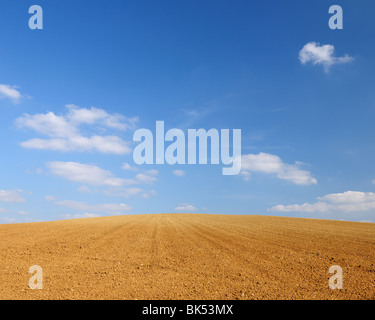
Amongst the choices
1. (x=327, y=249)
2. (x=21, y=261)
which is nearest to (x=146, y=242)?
(x=21, y=261)

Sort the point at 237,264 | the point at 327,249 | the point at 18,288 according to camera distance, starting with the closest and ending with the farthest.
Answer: the point at 18,288 → the point at 237,264 → the point at 327,249

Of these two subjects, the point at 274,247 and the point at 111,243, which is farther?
the point at 111,243

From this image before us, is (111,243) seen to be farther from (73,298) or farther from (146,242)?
(73,298)

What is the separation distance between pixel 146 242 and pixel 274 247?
7738mm

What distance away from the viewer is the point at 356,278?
35.7 feet

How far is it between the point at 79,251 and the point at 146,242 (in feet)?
14.3

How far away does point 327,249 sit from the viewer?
655 inches

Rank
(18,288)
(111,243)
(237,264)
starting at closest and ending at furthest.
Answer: (18,288) → (237,264) → (111,243)

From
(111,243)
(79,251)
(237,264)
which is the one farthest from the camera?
(111,243)

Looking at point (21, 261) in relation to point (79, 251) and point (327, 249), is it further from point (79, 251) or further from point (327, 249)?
point (327, 249)
